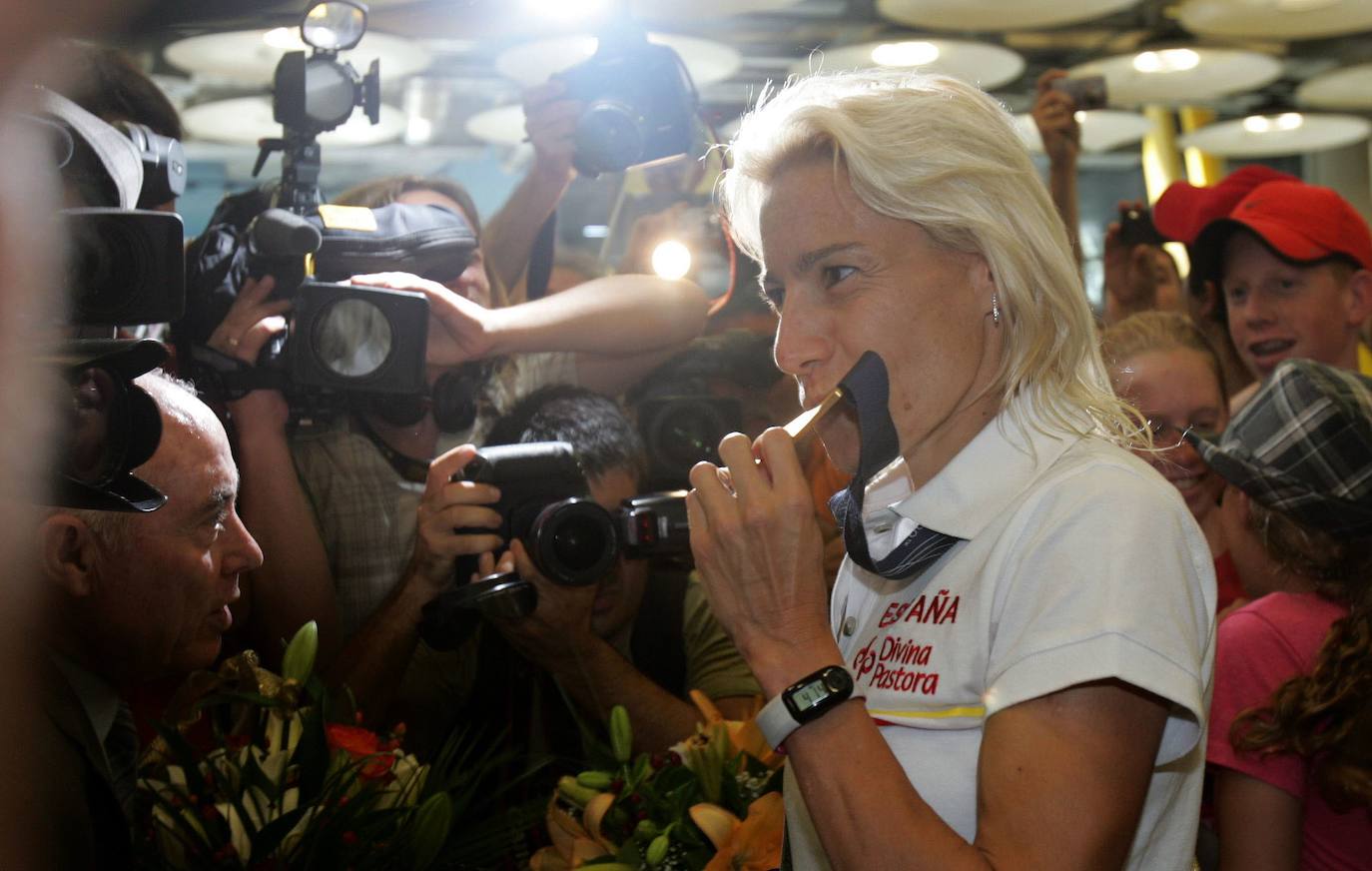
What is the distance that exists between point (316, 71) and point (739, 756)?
3.01ft

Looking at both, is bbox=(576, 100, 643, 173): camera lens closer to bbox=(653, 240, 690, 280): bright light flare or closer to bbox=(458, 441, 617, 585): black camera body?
bbox=(653, 240, 690, 280): bright light flare

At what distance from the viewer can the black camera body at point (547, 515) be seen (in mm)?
1519

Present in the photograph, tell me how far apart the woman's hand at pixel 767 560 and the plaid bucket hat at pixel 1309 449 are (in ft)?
2.71

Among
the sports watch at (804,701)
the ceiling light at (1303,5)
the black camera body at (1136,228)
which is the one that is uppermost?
the ceiling light at (1303,5)

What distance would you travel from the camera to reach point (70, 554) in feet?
3.57

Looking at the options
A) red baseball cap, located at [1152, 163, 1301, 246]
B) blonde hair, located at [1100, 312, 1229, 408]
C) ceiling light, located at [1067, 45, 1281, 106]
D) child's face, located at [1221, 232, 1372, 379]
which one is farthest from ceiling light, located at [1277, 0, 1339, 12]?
blonde hair, located at [1100, 312, 1229, 408]

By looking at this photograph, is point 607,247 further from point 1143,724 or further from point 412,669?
point 1143,724

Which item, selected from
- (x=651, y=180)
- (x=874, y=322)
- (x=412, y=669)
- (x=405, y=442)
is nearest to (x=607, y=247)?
(x=651, y=180)

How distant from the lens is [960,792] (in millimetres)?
954

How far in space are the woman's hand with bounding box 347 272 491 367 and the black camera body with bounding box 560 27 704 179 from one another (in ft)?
0.85

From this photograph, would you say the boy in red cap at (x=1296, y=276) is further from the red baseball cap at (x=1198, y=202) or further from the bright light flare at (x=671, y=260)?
the bright light flare at (x=671, y=260)

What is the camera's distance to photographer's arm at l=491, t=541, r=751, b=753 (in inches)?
62.9

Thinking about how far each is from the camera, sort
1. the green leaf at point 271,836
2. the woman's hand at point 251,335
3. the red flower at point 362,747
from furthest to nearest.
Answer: the woman's hand at point 251,335, the red flower at point 362,747, the green leaf at point 271,836

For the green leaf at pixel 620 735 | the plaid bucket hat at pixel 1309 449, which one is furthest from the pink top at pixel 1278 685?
the green leaf at pixel 620 735
